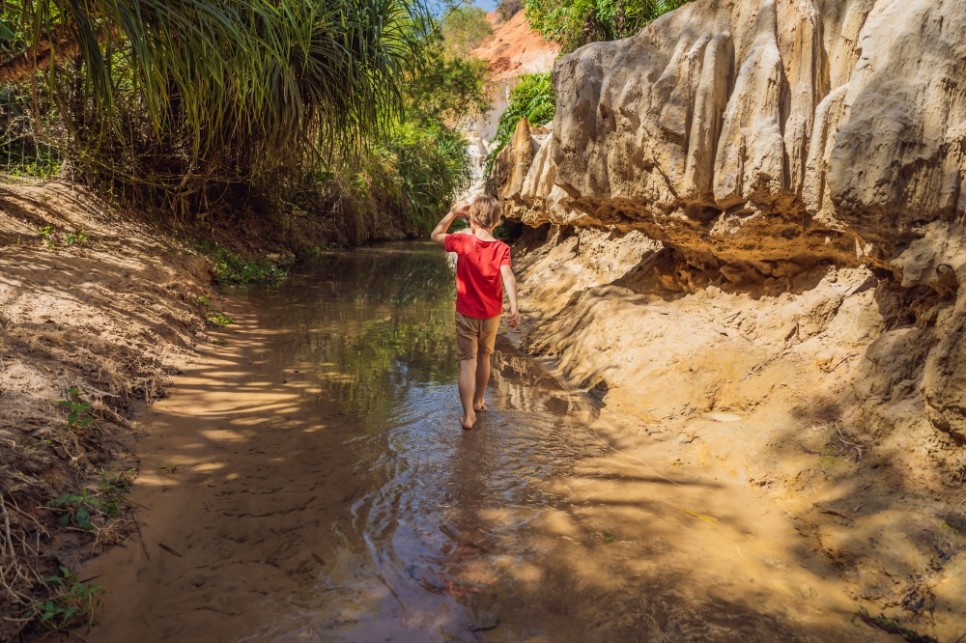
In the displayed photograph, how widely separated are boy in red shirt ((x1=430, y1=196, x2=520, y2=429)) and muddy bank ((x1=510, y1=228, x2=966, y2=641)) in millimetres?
1129

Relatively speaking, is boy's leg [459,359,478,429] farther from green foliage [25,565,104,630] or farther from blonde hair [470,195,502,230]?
green foliage [25,565,104,630]

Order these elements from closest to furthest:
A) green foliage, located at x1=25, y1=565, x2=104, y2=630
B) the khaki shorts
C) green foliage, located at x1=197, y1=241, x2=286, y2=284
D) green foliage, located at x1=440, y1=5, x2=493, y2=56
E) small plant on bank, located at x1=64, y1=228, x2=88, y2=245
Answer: green foliage, located at x1=25, y1=565, x2=104, y2=630
the khaki shorts
small plant on bank, located at x1=64, y1=228, x2=88, y2=245
green foliage, located at x1=197, y1=241, x2=286, y2=284
green foliage, located at x1=440, y1=5, x2=493, y2=56

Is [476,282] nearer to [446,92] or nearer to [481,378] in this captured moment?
[481,378]

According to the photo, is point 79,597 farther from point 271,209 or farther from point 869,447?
point 271,209

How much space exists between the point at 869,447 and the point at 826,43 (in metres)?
2.74

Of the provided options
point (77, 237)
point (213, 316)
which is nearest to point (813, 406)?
Answer: point (213, 316)

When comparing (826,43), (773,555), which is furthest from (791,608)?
(826,43)

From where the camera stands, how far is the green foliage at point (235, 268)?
9.27 metres

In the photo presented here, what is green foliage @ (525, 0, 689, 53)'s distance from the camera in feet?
→ 42.7

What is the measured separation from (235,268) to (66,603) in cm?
825

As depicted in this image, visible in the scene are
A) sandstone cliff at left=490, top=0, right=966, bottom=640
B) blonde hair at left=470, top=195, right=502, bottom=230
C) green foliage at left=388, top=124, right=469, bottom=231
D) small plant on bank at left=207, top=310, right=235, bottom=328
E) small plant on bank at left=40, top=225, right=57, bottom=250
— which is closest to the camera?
sandstone cliff at left=490, top=0, right=966, bottom=640

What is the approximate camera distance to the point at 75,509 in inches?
102

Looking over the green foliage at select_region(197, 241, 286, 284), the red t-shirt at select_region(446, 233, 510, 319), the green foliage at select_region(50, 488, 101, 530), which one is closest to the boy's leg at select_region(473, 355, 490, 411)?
the red t-shirt at select_region(446, 233, 510, 319)

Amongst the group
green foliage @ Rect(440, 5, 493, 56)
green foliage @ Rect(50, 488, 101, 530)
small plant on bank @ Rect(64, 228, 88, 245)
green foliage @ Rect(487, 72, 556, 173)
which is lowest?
green foliage @ Rect(50, 488, 101, 530)
